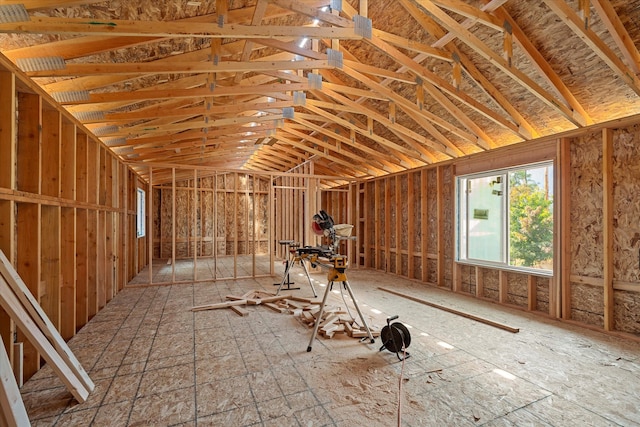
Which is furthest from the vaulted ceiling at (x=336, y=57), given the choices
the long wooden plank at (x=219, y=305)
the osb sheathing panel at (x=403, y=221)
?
the long wooden plank at (x=219, y=305)

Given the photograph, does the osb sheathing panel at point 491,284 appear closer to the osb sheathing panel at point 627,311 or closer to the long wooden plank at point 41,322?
the osb sheathing panel at point 627,311

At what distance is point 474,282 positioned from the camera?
18.2ft

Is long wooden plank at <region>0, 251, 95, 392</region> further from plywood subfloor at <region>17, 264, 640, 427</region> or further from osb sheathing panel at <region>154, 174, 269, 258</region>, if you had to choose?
osb sheathing panel at <region>154, 174, 269, 258</region>

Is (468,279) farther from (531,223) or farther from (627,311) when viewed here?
(531,223)

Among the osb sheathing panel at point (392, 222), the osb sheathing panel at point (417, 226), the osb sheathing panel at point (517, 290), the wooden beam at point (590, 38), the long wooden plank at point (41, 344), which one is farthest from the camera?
the osb sheathing panel at point (392, 222)

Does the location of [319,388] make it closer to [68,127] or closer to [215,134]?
[68,127]

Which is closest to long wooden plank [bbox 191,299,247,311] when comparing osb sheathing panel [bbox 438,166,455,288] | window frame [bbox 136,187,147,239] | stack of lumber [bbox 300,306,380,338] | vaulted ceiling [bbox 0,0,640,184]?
stack of lumber [bbox 300,306,380,338]

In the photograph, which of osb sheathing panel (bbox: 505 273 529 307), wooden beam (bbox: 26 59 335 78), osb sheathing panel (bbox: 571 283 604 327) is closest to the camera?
wooden beam (bbox: 26 59 335 78)

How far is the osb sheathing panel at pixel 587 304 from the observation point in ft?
12.4

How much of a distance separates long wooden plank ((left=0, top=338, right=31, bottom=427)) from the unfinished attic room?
14mm

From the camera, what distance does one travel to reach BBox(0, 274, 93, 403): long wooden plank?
198 cm

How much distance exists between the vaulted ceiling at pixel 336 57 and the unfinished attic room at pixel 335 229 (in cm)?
3

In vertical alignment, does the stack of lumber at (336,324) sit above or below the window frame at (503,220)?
below

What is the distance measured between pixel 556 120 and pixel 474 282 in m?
3.15
